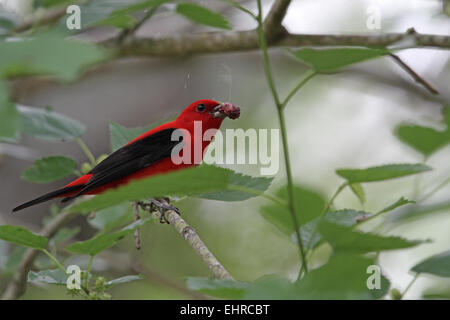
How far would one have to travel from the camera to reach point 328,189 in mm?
5586

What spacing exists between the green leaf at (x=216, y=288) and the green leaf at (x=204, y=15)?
57cm

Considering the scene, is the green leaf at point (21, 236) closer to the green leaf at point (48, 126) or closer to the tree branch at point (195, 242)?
the tree branch at point (195, 242)

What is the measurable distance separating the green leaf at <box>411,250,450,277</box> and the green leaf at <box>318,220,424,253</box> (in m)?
0.31

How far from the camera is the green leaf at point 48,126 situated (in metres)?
2.00

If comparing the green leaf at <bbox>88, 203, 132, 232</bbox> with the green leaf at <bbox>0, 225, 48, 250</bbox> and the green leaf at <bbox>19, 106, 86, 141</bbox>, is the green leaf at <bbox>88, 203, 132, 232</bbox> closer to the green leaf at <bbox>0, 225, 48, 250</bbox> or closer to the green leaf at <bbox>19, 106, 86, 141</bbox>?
the green leaf at <bbox>19, 106, 86, 141</bbox>

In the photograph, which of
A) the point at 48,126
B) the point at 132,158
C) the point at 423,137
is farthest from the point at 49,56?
the point at 132,158

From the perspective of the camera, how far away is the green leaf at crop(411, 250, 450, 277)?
1.27m

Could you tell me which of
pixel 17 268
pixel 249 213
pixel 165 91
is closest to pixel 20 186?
pixel 165 91

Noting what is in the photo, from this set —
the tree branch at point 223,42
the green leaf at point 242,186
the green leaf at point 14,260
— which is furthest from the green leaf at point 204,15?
the green leaf at point 14,260

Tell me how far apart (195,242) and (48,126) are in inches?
32.3

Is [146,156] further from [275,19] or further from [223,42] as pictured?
[223,42]

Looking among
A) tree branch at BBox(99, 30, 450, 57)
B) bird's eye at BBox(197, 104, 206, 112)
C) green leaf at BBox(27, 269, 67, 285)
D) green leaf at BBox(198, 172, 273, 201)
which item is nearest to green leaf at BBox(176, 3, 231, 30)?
green leaf at BBox(198, 172, 273, 201)
